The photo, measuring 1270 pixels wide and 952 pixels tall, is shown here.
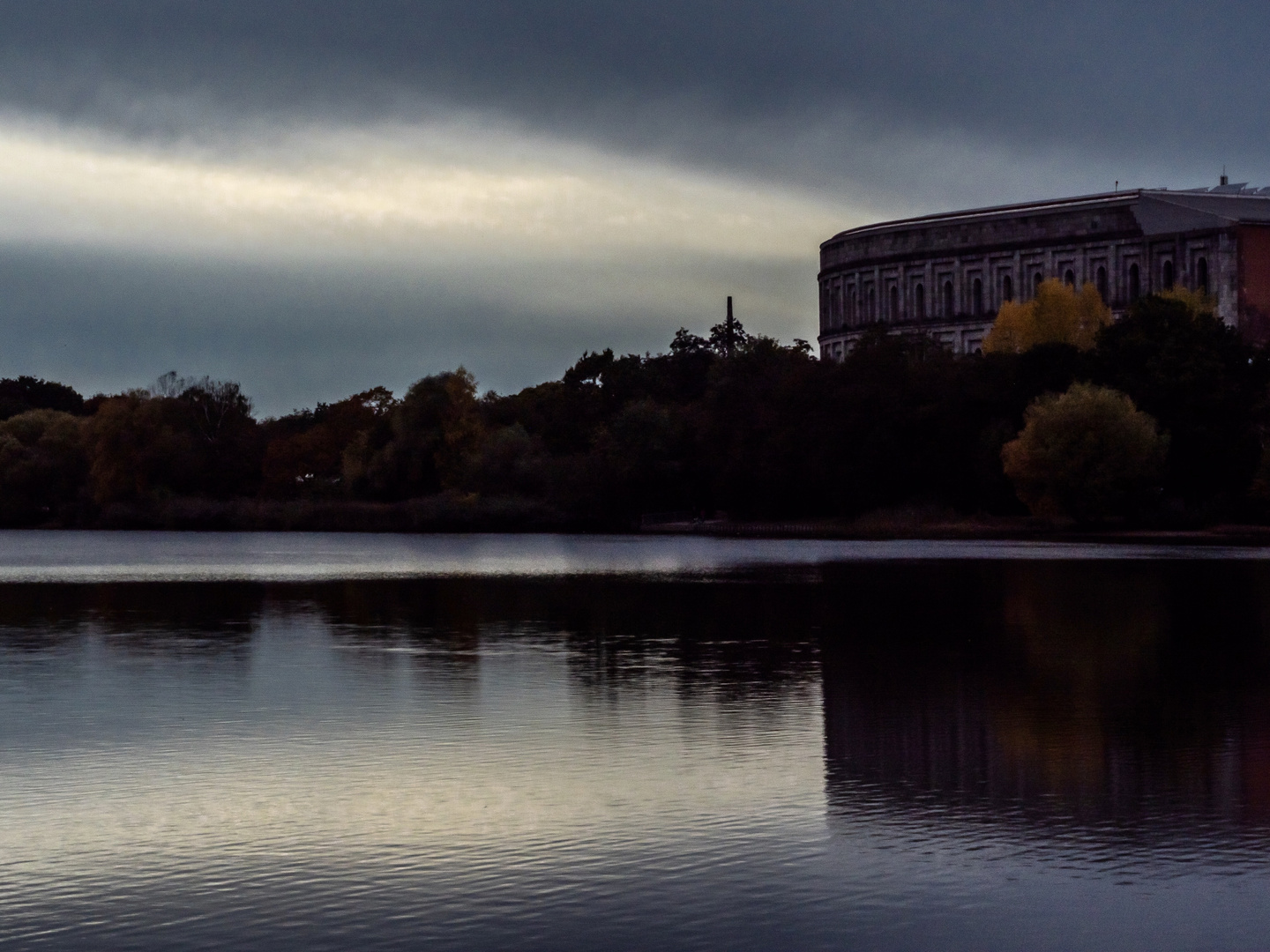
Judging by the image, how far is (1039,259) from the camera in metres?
153

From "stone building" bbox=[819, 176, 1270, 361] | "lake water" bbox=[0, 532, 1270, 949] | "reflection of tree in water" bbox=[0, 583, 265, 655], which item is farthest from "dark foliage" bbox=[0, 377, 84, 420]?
"lake water" bbox=[0, 532, 1270, 949]

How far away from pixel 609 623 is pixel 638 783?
18.9 metres

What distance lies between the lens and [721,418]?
381 ft

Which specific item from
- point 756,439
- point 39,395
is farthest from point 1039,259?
point 39,395

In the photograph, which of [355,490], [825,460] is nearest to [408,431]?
[355,490]

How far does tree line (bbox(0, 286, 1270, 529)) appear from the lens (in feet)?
299

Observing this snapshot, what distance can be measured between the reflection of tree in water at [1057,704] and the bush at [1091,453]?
1854 inches

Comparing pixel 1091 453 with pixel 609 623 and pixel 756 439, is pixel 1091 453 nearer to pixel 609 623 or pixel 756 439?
pixel 756 439

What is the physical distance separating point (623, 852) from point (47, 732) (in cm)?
825

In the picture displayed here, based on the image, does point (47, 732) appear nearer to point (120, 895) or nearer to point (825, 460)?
point (120, 895)

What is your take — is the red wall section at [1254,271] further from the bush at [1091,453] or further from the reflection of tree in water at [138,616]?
the reflection of tree in water at [138,616]

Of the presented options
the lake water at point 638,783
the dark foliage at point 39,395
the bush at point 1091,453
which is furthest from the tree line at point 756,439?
the lake water at point 638,783

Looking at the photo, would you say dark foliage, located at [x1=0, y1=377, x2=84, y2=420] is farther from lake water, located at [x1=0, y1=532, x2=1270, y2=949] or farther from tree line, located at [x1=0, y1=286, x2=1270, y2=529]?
lake water, located at [x1=0, y1=532, x2=1270, y2=949]

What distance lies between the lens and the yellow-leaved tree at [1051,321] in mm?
110938
